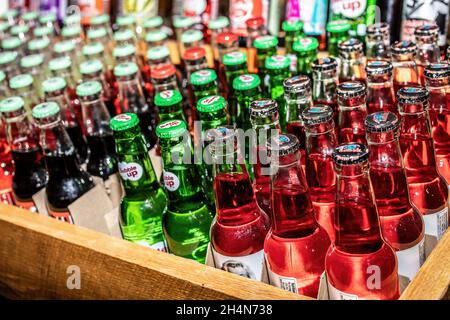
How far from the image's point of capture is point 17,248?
1.05 metres

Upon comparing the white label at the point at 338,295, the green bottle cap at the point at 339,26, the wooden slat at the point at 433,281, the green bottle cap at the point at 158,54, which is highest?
the green bottle cap at the point at 339,26

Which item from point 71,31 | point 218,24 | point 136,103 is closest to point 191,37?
point 218,24

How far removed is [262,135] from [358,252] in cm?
22

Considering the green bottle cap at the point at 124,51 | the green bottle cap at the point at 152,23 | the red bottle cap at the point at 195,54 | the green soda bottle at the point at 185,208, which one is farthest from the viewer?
the green bottle cap at the point at 152,23

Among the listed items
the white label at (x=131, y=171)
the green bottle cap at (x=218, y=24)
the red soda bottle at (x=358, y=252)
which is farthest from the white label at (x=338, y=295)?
the green bottle cap at (x=218, y=24)

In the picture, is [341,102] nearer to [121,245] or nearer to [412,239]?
[412,239]

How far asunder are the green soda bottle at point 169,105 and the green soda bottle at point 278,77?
173 mm

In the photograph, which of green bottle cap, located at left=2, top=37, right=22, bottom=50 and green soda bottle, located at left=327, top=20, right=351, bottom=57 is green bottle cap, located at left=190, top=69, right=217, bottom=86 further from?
green bottle cap, located at left=2, top=37, right=22, bottom=50

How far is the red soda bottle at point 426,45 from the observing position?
3.42 ft

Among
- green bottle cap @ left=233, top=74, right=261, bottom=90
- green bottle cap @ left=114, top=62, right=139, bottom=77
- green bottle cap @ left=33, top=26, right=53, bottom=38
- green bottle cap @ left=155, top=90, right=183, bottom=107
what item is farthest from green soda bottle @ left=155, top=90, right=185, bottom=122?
green bottle cap @ left=33, top=26, right=53, bottom=38

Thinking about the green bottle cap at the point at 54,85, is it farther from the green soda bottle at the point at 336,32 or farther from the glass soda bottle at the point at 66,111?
the green soda bottle at the point at 336,32

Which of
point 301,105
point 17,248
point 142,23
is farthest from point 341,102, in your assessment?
point 142,23

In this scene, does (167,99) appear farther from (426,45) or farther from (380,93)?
(426,45)

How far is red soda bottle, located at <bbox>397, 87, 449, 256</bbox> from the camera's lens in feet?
2.70
